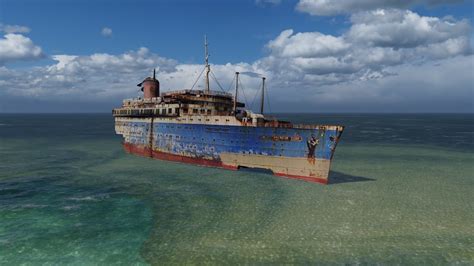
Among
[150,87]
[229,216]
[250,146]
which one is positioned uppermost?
[150,87]

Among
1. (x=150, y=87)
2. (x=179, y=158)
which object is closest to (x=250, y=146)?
(x=179, y=158)

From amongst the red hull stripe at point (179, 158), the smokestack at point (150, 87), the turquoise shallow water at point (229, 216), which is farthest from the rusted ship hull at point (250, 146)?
the smokestack at point (150, 87)

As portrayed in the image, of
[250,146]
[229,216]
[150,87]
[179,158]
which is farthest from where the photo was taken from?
[150,87]

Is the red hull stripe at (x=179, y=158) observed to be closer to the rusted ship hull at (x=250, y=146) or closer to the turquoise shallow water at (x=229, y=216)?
the rusted ship hull at (x=250, y=146)

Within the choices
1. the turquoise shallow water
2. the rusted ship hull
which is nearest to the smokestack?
the rusted ship hull

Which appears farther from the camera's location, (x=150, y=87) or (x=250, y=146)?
(x=150, y=87)

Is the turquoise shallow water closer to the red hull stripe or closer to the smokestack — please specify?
the red hull stripe

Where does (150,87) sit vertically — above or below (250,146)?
above

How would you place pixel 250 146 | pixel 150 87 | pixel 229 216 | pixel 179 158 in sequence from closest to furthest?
1. pixel 229 216
2. pixel 250 146
3. pixel 179 158
4. pixel 150 87

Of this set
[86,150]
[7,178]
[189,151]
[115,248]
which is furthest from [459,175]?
[86,150]

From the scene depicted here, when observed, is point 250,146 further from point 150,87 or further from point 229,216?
point 150,87
